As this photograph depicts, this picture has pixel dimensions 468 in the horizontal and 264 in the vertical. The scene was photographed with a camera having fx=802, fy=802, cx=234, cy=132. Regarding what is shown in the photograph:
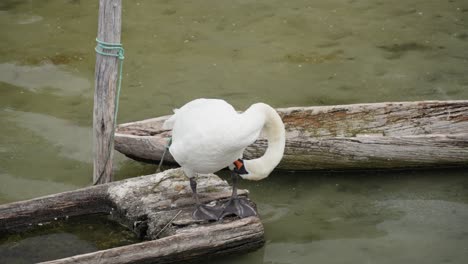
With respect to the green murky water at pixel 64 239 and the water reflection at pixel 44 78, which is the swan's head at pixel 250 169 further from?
the water reflection at pixel 44 78

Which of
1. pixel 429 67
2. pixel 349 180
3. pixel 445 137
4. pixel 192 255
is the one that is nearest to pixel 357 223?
pixel 349 180

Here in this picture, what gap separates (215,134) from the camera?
5.64m

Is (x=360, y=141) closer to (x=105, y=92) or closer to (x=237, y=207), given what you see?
(x=237, y=207)

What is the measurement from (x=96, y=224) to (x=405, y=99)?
159 inches

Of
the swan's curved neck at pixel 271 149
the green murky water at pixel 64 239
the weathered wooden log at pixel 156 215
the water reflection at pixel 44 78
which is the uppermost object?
the swan's curved neck at pixel 271 149

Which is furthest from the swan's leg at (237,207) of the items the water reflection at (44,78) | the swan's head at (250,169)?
the water reflection at (44,78)

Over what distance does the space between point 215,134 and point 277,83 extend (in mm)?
3764

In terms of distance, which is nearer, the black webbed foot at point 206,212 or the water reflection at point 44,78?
the black webbed foot at point 206,212

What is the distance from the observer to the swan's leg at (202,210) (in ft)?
19.7

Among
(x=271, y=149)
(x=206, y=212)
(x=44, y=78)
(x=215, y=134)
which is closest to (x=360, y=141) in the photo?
(x=271, y=149)

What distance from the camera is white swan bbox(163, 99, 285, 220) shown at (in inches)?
223

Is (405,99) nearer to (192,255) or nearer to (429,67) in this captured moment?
(429,67)

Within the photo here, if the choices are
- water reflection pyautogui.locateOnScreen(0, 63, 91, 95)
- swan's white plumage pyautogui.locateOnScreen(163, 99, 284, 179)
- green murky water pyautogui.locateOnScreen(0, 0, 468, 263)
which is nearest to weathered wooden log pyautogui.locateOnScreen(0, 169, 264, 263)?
green murky water pyautogui.locateOnScreen(0, 0, 468, 263)

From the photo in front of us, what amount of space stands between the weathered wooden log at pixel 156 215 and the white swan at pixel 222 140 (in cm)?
17
